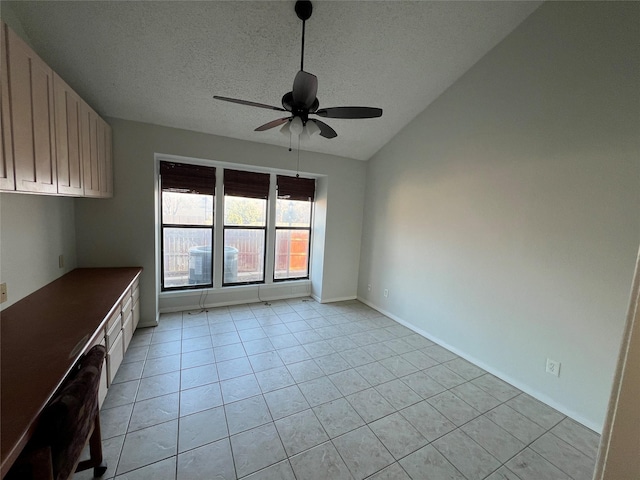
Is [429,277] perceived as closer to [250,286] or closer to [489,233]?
[489,233]

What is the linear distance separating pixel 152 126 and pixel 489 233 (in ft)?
13.5

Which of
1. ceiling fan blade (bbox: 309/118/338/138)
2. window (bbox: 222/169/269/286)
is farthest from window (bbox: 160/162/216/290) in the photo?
ceiling fan blade (bbox: 309/118/338/138)

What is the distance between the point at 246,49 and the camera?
2346 millimetres

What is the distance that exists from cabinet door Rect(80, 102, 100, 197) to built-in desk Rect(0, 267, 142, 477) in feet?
2.90

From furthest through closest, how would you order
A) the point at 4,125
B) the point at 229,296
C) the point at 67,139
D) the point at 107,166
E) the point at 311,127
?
the point at 229,296
the point at 107,166
the point at 311,127
the point at 67,139
the point at 4,125

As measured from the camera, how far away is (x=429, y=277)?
3.41 metres

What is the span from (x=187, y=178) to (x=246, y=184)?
841 millimetres

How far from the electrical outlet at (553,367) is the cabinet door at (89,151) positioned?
14.3ft

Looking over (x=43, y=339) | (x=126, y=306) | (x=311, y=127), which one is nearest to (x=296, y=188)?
(x=311, y=127)

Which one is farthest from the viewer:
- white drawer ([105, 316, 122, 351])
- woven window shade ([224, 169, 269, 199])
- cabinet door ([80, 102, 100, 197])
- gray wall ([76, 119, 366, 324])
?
woven window shade ([224, 169, 269, 199])

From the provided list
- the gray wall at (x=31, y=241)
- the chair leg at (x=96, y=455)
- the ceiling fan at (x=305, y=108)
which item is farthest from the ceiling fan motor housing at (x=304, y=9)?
the chair leg at (x=96, y=455)

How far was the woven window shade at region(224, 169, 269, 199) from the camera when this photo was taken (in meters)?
4.00

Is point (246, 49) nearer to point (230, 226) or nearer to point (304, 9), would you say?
point (304, 9)

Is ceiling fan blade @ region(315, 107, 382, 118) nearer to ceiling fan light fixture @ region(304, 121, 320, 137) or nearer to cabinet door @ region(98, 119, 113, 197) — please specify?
ceiling fan light fixture @ region(304, 121, 320, 137)
